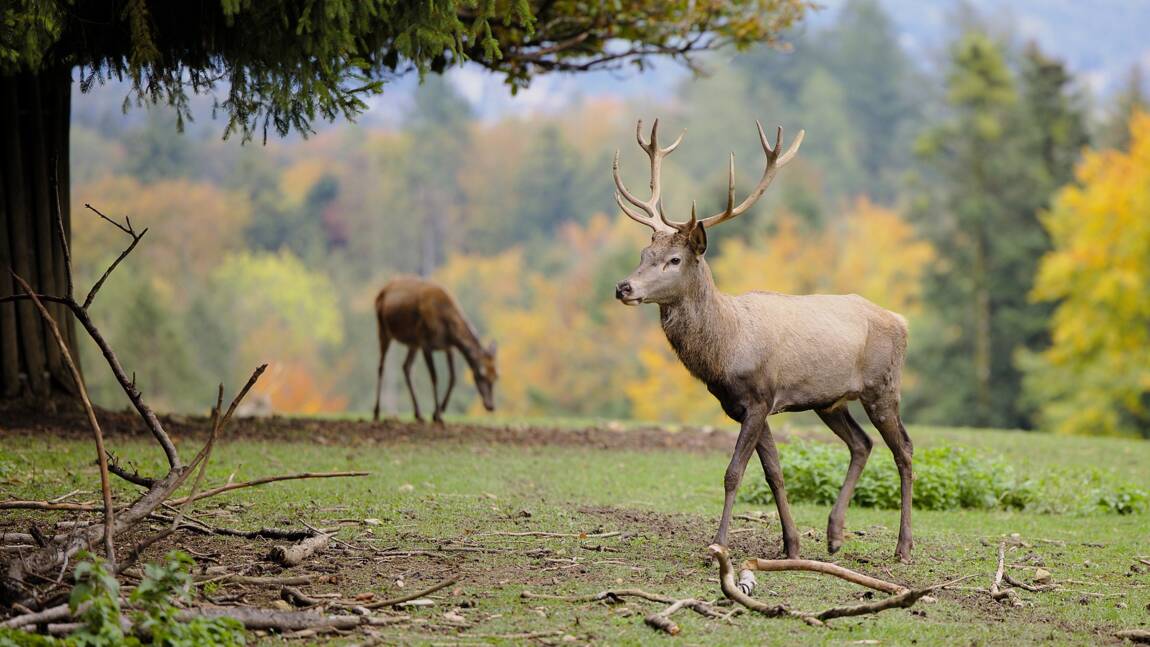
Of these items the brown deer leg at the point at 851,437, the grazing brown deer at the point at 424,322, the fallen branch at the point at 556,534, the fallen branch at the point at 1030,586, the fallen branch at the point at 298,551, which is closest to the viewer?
the fallen branch at the point at 298,551

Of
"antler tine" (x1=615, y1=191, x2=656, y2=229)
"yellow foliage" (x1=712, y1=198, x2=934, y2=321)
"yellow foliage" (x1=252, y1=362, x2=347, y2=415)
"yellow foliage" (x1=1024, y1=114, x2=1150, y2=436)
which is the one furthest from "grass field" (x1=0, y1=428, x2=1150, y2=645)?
"yellow foliage" (x1=252, y1=362, x2=347, y2=415)

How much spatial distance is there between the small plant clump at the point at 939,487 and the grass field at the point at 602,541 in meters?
0.22

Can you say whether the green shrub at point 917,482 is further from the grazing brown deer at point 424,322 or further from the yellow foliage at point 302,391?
the yellow foliage at point 302,391

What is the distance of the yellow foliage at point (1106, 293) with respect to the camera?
30.8 meters

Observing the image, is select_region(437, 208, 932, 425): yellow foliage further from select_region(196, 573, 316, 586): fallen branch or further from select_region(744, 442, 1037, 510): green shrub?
select_region(196, 573, 316, 586): fallen branch

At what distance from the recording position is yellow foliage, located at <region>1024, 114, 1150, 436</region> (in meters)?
30.8

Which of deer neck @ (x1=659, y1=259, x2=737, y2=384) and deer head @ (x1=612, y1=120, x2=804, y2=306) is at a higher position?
deer head @ (x1=612, y1=120, x2=804, y2=306)

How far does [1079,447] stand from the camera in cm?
1619

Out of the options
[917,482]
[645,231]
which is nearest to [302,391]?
[645,231]

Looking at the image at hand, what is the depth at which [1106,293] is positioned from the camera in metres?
30.7

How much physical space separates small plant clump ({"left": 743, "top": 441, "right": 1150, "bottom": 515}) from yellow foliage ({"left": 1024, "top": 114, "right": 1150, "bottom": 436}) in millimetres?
21000

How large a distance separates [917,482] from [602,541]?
367cm

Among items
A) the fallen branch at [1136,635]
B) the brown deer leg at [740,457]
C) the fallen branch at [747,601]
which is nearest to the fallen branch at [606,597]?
the fallen branch at [747,601]

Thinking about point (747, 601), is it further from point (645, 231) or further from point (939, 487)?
point (645, 231)
